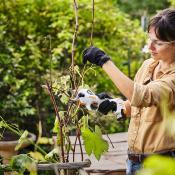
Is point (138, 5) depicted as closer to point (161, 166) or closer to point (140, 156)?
point (140, 156)

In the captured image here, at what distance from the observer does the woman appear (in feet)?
6.91

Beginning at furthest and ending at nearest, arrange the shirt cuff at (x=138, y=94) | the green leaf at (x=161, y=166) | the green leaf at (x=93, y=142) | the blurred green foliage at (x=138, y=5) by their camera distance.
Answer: the blurred green foliage at (x=138, y=5)
the green leaf at (x=93, y=142)
the shirt cuff at (x=138, y=94)
the green leaf at (x=161, y=166)

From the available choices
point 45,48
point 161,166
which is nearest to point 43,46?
point 45,48

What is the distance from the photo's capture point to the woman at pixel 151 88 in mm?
2107

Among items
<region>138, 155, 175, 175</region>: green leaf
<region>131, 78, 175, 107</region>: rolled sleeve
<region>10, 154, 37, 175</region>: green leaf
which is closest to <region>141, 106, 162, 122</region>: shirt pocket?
<region>131, 78, 175, 107</region>: rolled sleeve

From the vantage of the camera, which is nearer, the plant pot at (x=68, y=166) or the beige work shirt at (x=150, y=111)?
the beige work shirt at (x=150, y=111)

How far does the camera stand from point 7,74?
558 centimetres

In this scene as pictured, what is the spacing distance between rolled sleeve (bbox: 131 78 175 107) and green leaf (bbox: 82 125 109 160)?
0.39m

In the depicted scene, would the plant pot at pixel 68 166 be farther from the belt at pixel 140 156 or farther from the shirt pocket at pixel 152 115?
the shirt pocket at pixel 152 115

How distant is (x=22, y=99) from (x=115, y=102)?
340 centimetres

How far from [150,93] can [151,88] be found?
0.07ft

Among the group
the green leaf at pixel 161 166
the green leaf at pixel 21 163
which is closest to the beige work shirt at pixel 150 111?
the green leaf at pixel 21 163

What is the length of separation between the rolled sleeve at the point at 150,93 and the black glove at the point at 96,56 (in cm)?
21

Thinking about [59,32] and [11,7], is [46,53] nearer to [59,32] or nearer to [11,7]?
[59,32]
